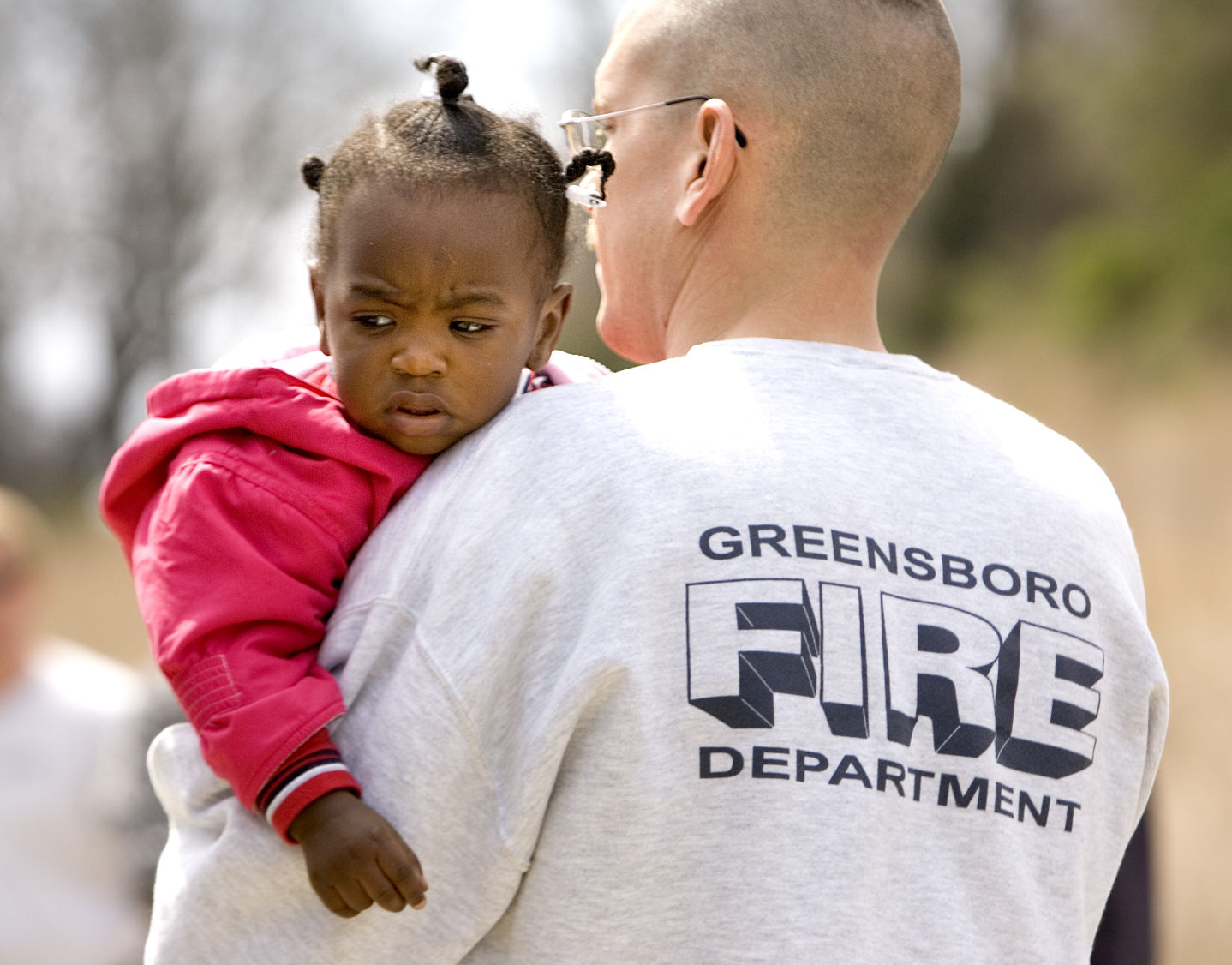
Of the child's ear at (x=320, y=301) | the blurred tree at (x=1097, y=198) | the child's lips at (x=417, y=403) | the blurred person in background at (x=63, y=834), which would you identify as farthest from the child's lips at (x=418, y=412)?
the blurred tree at (x=1097, y=198)

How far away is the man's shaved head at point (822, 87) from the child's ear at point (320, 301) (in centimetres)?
56

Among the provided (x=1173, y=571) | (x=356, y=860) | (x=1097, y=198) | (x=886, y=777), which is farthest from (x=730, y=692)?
(x=1097, y=198)

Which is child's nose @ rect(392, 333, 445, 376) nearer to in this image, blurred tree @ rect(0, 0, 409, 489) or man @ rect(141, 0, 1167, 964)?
man @ rect(141, 0, 1167, 964)

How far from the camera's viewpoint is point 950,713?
5.70 ft

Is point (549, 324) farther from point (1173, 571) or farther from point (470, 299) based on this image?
point (1173, 571)

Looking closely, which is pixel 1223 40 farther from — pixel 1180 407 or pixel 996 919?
pixel 996 919

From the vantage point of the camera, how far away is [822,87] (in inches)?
82.4

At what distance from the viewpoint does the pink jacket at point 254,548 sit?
1723 mm

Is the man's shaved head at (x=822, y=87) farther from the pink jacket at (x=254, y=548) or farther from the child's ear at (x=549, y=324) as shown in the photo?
the pink jacket at (x=254, y=548)

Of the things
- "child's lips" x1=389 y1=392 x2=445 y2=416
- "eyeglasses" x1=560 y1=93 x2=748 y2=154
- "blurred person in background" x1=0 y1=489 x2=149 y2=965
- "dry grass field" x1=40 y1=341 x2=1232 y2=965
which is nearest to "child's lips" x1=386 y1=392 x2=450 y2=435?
"child's lips" x1=389 y1=392 x2=445 y2=416

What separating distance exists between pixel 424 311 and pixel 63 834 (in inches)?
142

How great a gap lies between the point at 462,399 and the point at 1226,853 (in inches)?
226

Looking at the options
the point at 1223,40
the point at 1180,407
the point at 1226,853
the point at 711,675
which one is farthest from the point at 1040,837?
the point at 1223,40

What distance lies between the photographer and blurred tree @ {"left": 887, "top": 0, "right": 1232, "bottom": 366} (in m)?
14.8
